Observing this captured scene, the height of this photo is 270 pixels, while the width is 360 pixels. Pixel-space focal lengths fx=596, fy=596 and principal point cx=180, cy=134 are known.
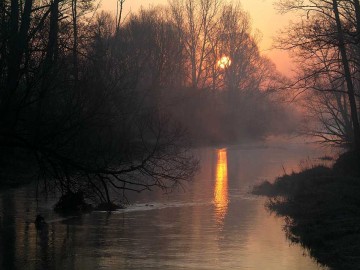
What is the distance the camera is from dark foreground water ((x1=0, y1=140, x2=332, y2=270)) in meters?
13.5

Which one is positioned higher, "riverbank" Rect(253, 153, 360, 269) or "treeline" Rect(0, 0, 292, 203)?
"treeline" Rect(0, 0, 292, 203)

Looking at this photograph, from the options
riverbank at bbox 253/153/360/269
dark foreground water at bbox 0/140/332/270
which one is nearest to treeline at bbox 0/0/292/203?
dark foreground water at bbox 0/140/332/270

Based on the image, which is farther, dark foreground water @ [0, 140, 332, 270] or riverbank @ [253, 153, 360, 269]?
riverbank @ [253, 153, 360, 269]

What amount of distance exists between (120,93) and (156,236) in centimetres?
1572

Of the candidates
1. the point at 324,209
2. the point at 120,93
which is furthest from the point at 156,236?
the point at 120,93

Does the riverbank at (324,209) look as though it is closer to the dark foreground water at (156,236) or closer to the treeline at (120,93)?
the dark foreground water at (156,236)

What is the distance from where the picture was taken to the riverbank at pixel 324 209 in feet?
45.5

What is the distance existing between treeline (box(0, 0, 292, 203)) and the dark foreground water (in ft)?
3.92

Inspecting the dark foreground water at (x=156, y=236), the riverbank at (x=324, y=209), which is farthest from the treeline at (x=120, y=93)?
the riverbank at (x=324, y=209)

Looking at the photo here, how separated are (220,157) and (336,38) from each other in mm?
28072

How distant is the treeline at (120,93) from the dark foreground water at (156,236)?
120 centimetres

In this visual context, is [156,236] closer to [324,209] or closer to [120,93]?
[324,209]

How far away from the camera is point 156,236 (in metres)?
16.8

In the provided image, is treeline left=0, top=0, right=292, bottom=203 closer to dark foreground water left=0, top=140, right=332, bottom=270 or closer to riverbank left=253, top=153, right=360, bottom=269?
dark foreground water left=0, top=140, right=332, bottom=270
